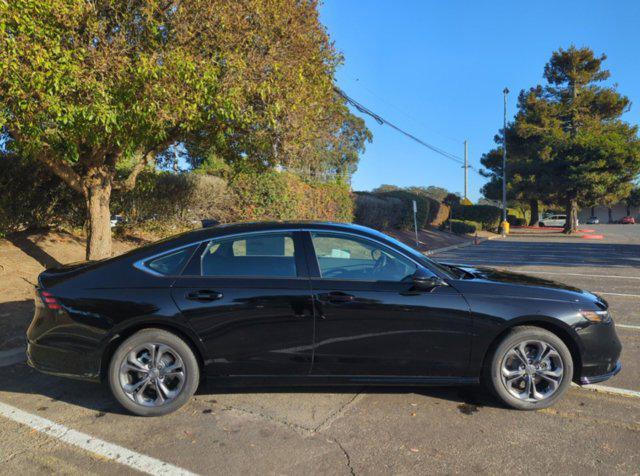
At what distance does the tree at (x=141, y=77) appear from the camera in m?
5.18

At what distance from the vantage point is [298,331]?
355cm

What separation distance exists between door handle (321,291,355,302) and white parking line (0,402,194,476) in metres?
1.50

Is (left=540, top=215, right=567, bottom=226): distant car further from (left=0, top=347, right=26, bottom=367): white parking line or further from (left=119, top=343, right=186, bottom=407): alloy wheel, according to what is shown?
(left=119, top=343, right=186, bottom=407): alloy wheel

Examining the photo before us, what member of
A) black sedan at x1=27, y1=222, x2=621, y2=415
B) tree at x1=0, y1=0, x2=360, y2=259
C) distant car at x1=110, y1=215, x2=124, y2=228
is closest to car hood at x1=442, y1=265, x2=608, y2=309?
black sedan at x1=27, y1=222, x2=621, y2=415

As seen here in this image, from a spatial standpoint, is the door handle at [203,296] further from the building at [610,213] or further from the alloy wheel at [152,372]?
the building at [610,213]

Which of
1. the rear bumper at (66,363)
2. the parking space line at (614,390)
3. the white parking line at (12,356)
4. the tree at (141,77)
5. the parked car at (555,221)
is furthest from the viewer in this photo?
the parked car at (555,221)

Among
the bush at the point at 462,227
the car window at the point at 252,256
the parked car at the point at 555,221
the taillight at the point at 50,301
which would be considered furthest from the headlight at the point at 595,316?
the parked car at the point at 555,221

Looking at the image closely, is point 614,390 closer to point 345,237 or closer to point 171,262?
point 345,237

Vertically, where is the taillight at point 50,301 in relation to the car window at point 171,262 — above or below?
below

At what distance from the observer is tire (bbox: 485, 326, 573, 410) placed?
3.60 m

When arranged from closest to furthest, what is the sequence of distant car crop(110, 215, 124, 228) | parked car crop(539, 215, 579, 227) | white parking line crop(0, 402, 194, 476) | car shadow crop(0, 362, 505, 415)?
white parking line crop(0, 402, 194, 476)
car shadow crop(0, 362, 505, 415)
distant car crop(110, 215, 124, 228)
parked car crop(539, 215, 579, 227)

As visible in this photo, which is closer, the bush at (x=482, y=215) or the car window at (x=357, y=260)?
the car window at (x=357, y=260)

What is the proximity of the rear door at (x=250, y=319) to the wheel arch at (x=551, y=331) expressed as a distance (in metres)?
1.43

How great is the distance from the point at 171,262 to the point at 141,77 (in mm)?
3120
